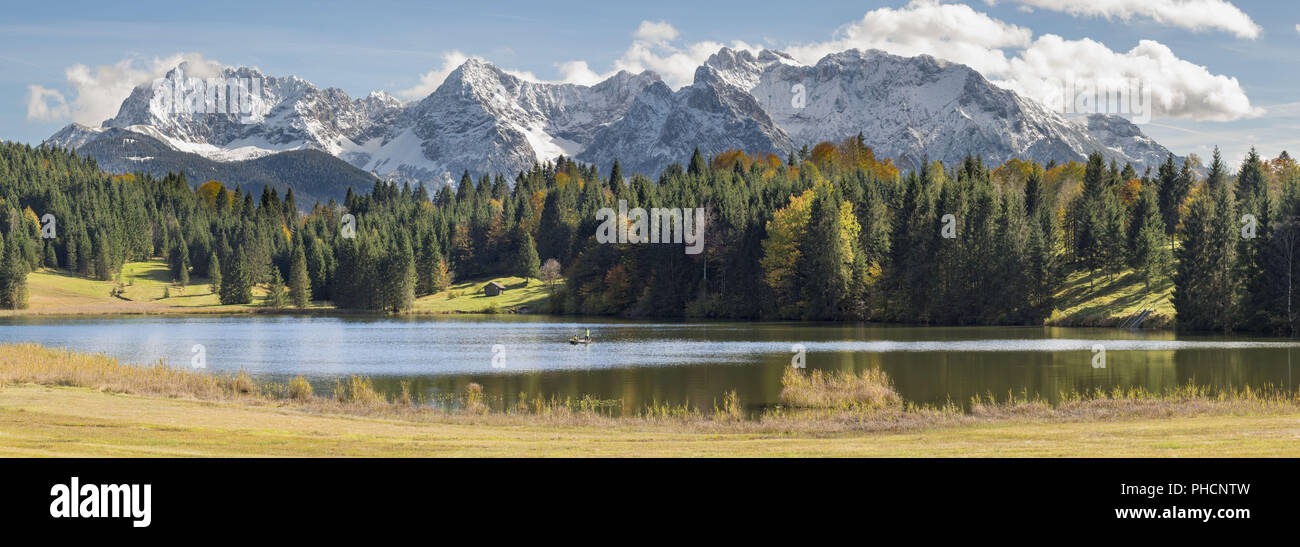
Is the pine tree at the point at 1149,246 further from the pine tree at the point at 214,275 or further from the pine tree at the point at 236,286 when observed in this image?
the pine tree at the point at 214,275

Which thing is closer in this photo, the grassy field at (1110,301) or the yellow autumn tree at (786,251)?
the grassy field at (1110,301)

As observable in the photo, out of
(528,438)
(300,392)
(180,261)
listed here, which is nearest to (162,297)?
(180,261)

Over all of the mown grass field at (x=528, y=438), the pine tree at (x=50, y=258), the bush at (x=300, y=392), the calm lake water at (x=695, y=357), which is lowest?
the calm lake water at (x=695, y=357)

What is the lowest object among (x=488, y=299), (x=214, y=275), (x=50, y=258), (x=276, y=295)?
(x=488, y=299)

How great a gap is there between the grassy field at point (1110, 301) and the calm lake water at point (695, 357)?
7315mm

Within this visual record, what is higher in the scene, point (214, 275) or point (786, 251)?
point (786, 251)

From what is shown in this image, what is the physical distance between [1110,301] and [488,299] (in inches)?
3503

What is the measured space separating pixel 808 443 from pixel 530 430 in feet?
27.5

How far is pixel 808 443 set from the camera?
22.7 metres

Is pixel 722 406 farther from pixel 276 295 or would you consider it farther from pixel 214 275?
pixel 214 275

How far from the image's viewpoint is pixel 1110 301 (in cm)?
9812

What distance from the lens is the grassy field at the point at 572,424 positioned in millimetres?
20469

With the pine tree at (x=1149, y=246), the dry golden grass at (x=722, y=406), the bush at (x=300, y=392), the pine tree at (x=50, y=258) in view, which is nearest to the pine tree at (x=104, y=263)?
the pine tree at (x=50, y=258)
